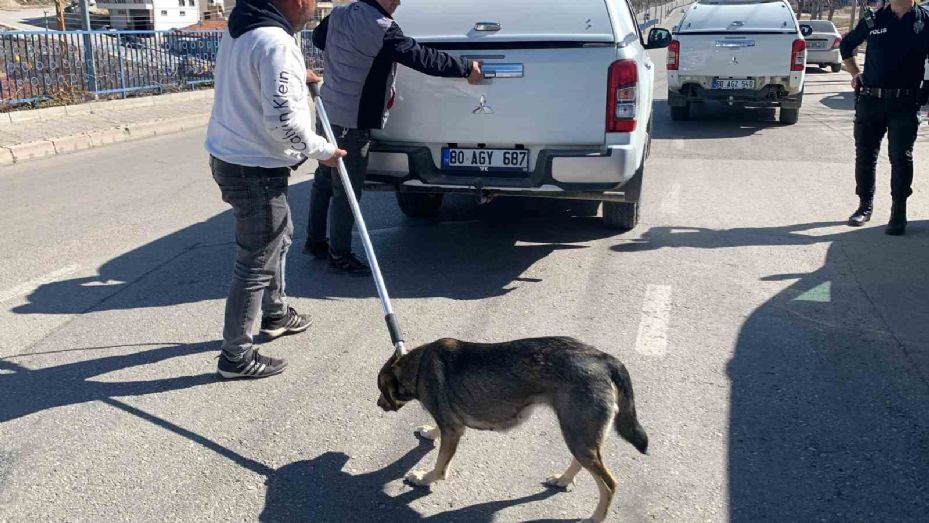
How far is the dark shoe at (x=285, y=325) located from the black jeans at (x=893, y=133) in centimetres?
495

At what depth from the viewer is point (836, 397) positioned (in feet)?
13.3

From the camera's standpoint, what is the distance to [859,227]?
7219mm

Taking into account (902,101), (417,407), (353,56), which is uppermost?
(353,56)

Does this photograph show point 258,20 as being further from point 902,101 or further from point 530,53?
point 902,101

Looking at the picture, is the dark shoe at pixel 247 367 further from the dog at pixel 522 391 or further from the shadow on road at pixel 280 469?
the dog at pixel 522 391

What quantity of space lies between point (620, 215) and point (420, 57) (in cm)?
253

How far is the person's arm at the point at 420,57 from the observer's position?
5352mm

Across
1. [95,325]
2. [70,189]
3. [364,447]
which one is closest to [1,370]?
[95,325]

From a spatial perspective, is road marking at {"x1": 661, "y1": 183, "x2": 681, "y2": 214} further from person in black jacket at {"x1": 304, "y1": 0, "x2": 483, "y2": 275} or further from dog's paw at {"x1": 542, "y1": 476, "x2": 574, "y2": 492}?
dog's paw at {"x1": 542, "y1": 476, "x2": 574, "y2": 492}

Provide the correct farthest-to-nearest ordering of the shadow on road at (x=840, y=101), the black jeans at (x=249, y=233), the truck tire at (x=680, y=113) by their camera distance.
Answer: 1. the shadow on road at (x=840, y=101)
2. the truck tire at (x=680, y=113)
3. the black jeans at (x=249, y=233)

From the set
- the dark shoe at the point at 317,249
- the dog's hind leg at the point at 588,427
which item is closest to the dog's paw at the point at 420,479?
the dog's hind leg at the point at 588,427

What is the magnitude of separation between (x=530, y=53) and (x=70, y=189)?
5.68 meters

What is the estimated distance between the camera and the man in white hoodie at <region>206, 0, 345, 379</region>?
12.8ft

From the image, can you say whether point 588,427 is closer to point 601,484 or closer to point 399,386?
point 601,484
